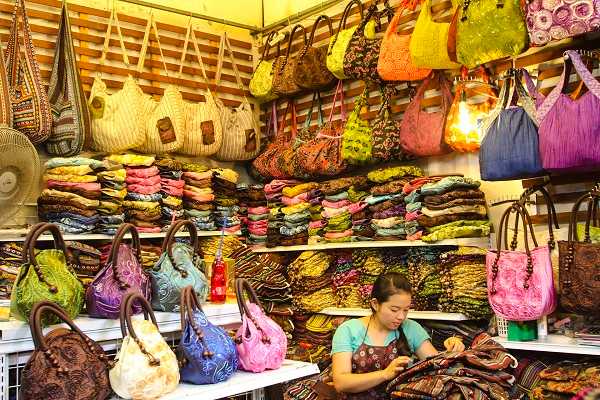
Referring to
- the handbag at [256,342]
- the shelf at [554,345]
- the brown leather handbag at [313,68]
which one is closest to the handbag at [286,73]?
the brown leather handbag at [313,68]

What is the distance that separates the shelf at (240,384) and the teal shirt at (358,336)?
0.74 m

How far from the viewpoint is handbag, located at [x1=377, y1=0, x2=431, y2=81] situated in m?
4.94

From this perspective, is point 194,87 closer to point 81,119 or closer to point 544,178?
point 81,119

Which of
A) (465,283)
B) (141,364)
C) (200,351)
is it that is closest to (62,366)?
(141,364)

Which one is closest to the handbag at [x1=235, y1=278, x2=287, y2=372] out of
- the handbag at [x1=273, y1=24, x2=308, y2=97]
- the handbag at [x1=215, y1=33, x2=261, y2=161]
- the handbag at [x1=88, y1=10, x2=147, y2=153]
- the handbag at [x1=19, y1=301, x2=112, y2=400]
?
the handbag at [x1=19, y1=301, x2=112, y2=400]

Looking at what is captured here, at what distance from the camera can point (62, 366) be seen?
98.0 inches

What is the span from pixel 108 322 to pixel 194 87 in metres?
3.80

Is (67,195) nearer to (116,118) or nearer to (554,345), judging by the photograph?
(116,118)

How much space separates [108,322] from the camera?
296 cm

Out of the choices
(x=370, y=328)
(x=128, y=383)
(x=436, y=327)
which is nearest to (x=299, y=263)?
(x=436, y=327)

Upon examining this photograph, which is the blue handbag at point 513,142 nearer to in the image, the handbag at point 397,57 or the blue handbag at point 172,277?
the handbag at point 397,57

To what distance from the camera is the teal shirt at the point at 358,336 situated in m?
3.98

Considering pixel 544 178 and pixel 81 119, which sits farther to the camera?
pixel 81 119

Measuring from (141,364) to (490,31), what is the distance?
105 inches
